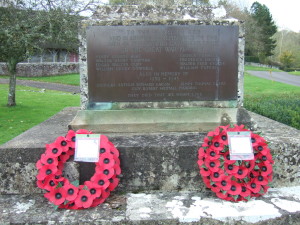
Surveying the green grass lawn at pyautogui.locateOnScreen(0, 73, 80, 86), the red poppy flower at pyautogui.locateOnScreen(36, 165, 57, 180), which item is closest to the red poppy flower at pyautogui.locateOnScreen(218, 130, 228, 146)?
the red poppy flower at pyautogui.locateOnScreen(36, 165, 57, 180)

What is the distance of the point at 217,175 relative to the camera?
3115mm

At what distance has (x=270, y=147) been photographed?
3490mm

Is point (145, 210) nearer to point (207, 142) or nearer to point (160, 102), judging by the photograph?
point (207, 142)

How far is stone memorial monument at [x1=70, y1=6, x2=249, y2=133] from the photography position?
3881mm

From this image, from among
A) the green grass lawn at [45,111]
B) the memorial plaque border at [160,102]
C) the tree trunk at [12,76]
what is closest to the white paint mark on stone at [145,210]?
the memorial plaque border at [160,102]

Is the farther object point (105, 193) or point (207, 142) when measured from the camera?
point (207, 142)

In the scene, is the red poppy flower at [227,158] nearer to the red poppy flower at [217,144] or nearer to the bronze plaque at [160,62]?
the red poppy flower at [217,144]

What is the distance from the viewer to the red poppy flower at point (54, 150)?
10.3 ft

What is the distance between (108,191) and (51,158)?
62 centimetres

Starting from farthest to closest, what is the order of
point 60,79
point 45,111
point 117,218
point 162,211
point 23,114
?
point 60,79 < point 45,111 < point 23,114 < point 162,211 < point 117,218

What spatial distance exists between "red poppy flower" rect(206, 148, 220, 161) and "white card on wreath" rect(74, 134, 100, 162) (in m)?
1.05

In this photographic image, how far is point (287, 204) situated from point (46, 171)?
7.37 ft

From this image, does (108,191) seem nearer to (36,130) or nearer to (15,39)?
(36,130)

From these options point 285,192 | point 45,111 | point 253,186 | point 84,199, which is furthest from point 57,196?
point 45,111
